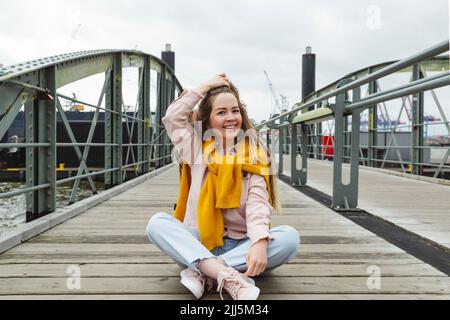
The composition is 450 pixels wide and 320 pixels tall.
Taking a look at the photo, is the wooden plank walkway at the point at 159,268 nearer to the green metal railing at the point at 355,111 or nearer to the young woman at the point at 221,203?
the young woman at the point at 221,203

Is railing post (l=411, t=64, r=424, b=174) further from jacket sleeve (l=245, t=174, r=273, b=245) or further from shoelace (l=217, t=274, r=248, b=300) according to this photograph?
shoelace (l=217, t=274, r=248, b=300)

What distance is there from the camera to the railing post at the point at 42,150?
2.82m

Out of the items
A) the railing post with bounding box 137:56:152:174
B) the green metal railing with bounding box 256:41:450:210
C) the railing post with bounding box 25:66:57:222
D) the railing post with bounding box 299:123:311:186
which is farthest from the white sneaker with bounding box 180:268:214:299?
the railing post with bounding box 137:56:152:174

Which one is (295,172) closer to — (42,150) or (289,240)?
(42,150)

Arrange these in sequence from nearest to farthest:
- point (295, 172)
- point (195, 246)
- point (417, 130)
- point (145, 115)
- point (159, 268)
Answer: point (195, 246)
point (159, 268)
point (295, 172)
point (417, 130)
point (145, 115)

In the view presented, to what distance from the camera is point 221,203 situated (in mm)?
1566

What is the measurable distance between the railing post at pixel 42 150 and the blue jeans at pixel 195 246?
1530mm

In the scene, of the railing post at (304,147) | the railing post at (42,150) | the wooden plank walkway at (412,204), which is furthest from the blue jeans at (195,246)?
the railing post at (304,147)

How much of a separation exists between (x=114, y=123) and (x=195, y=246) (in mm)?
4063

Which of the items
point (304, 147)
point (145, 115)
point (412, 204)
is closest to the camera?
point (412, 204)

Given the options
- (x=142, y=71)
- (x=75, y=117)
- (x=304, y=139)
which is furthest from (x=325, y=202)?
(x=75, y=117)

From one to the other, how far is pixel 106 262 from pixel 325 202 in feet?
8.08

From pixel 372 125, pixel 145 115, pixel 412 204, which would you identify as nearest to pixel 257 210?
pixel 412 204

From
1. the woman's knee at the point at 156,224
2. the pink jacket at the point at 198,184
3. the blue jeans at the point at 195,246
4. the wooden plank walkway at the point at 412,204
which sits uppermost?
the pink jacket at the point at 198,184
